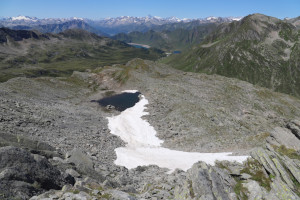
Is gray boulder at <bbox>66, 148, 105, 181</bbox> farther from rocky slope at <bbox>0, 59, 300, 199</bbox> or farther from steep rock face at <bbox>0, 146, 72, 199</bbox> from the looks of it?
steep rock face at <bbox>0, 146, 72, 199</bbox>

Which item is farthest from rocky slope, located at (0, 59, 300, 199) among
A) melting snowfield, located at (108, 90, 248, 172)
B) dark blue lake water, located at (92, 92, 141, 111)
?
dark blue lake water, located at (92, 92, 141, 111)

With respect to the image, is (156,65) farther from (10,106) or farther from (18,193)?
(18,193)

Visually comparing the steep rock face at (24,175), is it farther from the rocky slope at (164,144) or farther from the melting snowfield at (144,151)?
the melting snowfield at (144,151)

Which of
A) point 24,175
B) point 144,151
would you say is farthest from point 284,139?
point 24,175

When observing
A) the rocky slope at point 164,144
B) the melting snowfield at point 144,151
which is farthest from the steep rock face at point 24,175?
the melting snowfield at point 144,151

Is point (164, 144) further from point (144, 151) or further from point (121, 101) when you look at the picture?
point (121, 101)

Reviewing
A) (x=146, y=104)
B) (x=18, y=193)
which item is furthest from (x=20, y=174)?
(x=146, y=104)
